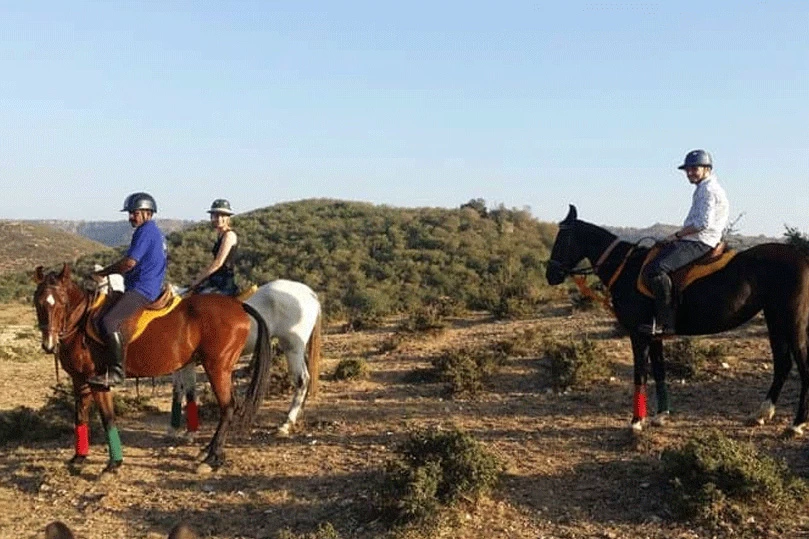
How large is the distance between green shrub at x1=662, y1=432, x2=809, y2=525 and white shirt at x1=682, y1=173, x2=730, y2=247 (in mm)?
2472

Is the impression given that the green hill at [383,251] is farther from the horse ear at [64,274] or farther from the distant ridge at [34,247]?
the distant ridge at [34,247]

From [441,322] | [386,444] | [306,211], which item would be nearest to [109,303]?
[386,444]

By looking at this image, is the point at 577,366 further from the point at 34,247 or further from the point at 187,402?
the point at 34,247

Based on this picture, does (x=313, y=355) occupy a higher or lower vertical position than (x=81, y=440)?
higher

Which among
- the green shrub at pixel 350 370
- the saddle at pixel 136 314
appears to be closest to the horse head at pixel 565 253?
the green shrub at pixel 350 370

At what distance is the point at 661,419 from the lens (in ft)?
24.3

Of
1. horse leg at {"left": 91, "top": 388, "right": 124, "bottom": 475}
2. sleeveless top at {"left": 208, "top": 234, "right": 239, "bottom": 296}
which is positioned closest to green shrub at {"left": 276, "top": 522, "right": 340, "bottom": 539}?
horse leg at {"left": 91, "top": 388, "right": 124, "bottom": 475}

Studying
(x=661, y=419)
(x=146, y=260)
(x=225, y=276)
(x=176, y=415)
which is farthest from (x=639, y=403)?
(x=176, y=415)

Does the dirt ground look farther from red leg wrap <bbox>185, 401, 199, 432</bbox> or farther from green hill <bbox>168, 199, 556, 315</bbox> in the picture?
green hill <bbox>168, 199, 556, 315</bbox>

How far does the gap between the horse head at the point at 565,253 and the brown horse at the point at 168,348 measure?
3.60 meters

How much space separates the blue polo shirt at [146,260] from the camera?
6863mm

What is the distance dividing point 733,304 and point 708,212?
40.7 inches

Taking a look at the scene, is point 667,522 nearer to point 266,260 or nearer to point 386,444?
point 386,444

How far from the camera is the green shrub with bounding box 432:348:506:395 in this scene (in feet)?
30.9
